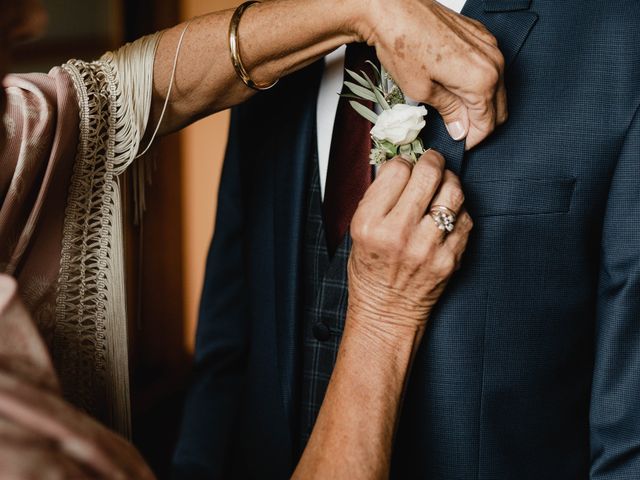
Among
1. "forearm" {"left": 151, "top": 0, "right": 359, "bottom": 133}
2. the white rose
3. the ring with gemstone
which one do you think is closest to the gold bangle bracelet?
"forearm" {"left": 151, "top": 0, "right": 359, "bottom": 133}

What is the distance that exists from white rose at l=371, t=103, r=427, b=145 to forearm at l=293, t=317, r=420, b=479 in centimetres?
28

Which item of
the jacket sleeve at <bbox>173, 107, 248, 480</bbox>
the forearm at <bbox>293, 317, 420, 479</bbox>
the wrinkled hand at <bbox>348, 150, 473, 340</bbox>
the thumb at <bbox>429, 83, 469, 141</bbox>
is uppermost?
the thumb at <bbox>429, 83, 469, 141</bbox>

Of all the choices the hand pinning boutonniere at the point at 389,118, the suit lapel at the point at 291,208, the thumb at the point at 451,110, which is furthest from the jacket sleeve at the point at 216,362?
the thumb at the point at 451,110

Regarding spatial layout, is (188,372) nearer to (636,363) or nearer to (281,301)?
(281,301)

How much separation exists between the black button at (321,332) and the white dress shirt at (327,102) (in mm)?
239

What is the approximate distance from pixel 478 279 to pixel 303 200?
1.16 ft

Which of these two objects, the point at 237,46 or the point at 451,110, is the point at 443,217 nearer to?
the point at 451,110

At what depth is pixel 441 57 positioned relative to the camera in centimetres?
79

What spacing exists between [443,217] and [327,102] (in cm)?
41

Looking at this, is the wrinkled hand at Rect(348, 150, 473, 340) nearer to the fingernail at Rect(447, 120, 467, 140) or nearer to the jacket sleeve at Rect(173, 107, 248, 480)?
the fingernail at Rect(447, 120, 467, 140)

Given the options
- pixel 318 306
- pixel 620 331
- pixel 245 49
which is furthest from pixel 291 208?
pixel 620 331

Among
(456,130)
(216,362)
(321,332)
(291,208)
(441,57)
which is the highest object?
(441,57)

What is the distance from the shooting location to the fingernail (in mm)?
888

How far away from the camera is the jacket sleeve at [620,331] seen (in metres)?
0.85
